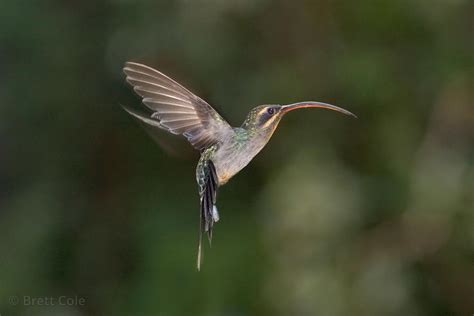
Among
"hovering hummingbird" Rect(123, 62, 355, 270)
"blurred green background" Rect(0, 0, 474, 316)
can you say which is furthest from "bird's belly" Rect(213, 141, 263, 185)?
"blurred green background" Rect(0, 0, 474, 316)

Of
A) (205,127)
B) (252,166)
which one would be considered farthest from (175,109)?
(252,166)

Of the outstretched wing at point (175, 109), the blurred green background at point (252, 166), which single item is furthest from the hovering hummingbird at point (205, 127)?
the blurred green background at point (252, 166)

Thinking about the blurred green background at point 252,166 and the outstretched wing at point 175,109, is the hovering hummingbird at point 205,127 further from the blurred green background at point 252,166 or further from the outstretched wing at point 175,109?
the blurred green background at point 252,166

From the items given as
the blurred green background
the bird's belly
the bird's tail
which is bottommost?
the blurred green background

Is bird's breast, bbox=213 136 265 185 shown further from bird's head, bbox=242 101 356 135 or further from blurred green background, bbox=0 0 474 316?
blurred green background, bbox=0 0 474 316

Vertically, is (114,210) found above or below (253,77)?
below

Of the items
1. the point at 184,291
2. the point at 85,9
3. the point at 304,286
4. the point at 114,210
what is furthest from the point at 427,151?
the point at 85,9

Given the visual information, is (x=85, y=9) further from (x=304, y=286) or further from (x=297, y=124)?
(x=304, y=286)
